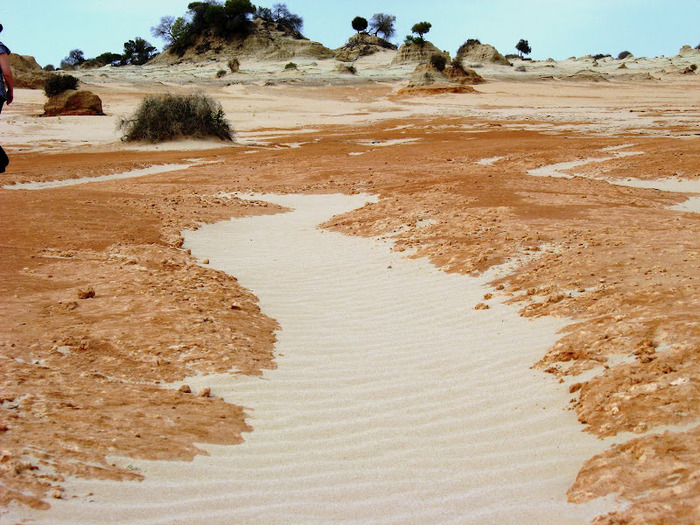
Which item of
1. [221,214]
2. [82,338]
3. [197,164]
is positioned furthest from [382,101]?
[82,338]

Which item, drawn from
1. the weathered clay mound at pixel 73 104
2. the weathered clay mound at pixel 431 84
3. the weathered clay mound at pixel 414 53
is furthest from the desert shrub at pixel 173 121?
the weathered clay mound at pixel 414 53

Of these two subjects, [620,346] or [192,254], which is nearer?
[620,346]

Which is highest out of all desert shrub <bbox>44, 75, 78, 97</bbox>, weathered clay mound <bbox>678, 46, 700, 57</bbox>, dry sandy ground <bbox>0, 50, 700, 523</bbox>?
weathered clay mound <bbox>678, 46, 700, 57</bbox>

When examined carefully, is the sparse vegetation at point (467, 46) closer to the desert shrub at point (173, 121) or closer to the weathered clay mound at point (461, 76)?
the weathered clay mound at point (461, 76)

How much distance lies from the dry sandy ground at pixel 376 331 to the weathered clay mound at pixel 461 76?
37687 millimetres

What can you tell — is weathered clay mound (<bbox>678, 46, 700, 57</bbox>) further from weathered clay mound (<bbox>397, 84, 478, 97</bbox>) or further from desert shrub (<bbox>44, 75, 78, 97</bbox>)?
desert shrub (<bbox>44, 75, 78, 97</bbox>)

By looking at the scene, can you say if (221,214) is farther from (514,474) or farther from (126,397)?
(514,474)

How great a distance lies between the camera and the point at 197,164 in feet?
69.4

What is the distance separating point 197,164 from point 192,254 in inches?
489

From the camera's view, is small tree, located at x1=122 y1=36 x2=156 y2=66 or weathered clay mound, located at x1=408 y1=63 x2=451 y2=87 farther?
small tree, located at x1=122 y1=36 x2=156 y2=66

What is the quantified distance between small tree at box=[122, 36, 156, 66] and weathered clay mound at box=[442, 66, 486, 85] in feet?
140

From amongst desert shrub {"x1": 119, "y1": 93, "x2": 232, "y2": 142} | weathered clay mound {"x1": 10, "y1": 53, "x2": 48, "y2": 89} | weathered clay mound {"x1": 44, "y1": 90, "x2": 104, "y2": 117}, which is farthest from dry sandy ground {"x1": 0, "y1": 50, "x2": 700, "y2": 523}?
weathered clay mound {"x1": 10, "y1": 53, "x2": 48, "y2": 89}

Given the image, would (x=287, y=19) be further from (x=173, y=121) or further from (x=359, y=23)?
(x=173, y=121)

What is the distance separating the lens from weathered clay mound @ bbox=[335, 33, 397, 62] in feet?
233
